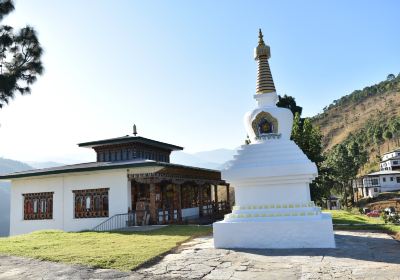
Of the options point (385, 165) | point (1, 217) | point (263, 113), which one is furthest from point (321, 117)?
point (263, 113)

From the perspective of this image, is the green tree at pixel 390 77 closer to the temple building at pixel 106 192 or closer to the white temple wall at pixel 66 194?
the temple building at pixel 106 192

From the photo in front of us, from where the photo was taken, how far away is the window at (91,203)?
21.6 m

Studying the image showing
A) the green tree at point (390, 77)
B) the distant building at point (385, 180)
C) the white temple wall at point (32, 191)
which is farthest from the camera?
the green tree at point (390, 77)

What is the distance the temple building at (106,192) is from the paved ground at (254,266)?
952 cm

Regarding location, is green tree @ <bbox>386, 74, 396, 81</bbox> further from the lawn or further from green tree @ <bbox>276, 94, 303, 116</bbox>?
the lawn

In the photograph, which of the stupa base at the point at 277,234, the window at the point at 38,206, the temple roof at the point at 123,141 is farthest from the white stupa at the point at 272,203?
the window at the point at 38,206

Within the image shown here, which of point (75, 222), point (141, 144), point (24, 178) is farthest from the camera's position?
point (141, 144)

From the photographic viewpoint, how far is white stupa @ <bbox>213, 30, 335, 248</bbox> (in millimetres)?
11102

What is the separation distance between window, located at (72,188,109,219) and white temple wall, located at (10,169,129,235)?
0.78 ft

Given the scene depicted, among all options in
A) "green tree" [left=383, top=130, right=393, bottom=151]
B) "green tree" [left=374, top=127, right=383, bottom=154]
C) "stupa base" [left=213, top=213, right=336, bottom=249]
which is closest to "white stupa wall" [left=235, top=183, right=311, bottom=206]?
"stupa base" [left=213, top=213, right=336, bottom=249]

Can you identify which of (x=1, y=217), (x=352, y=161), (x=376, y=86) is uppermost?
(x=376, y=86)

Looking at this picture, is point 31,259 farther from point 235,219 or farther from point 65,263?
point 235,219

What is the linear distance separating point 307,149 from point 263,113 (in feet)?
39.9

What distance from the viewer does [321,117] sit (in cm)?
14525
